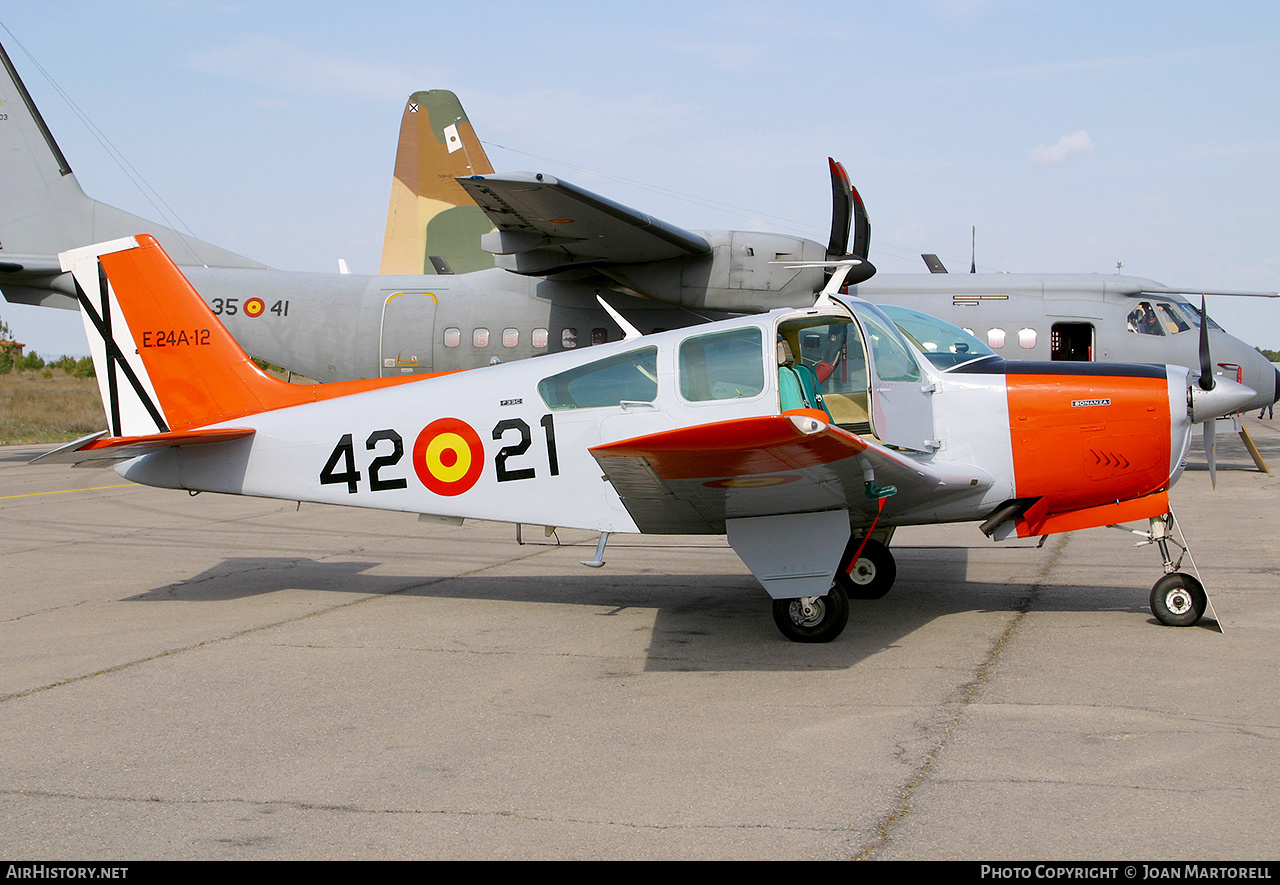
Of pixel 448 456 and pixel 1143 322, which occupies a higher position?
pixel 1143 322

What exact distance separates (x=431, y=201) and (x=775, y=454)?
84.1 ft

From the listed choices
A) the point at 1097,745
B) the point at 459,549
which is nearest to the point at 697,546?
the point at 459,549

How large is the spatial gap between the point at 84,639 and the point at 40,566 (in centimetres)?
347

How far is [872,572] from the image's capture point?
780cm

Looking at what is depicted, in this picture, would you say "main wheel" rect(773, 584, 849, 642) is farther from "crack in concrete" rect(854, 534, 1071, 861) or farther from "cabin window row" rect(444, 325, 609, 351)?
"cabin window row" rect(444, 325, 609, 351)

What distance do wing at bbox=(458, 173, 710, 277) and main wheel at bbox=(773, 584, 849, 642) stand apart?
6.86 meters

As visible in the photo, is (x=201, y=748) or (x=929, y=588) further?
(x=929, y=588)

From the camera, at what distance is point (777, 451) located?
531 cm

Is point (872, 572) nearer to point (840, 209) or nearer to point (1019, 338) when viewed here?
point (840, 209)

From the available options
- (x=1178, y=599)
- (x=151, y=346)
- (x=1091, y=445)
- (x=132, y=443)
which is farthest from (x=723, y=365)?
(x=151, y=346)

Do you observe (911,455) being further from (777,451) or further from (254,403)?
(254,403)

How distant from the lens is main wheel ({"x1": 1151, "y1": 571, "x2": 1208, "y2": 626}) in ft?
21.4

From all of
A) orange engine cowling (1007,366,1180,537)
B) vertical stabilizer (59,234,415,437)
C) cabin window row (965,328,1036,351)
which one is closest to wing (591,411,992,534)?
orange engine cowling (1007,366,1180,537)

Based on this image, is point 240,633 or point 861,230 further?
point 861,230
